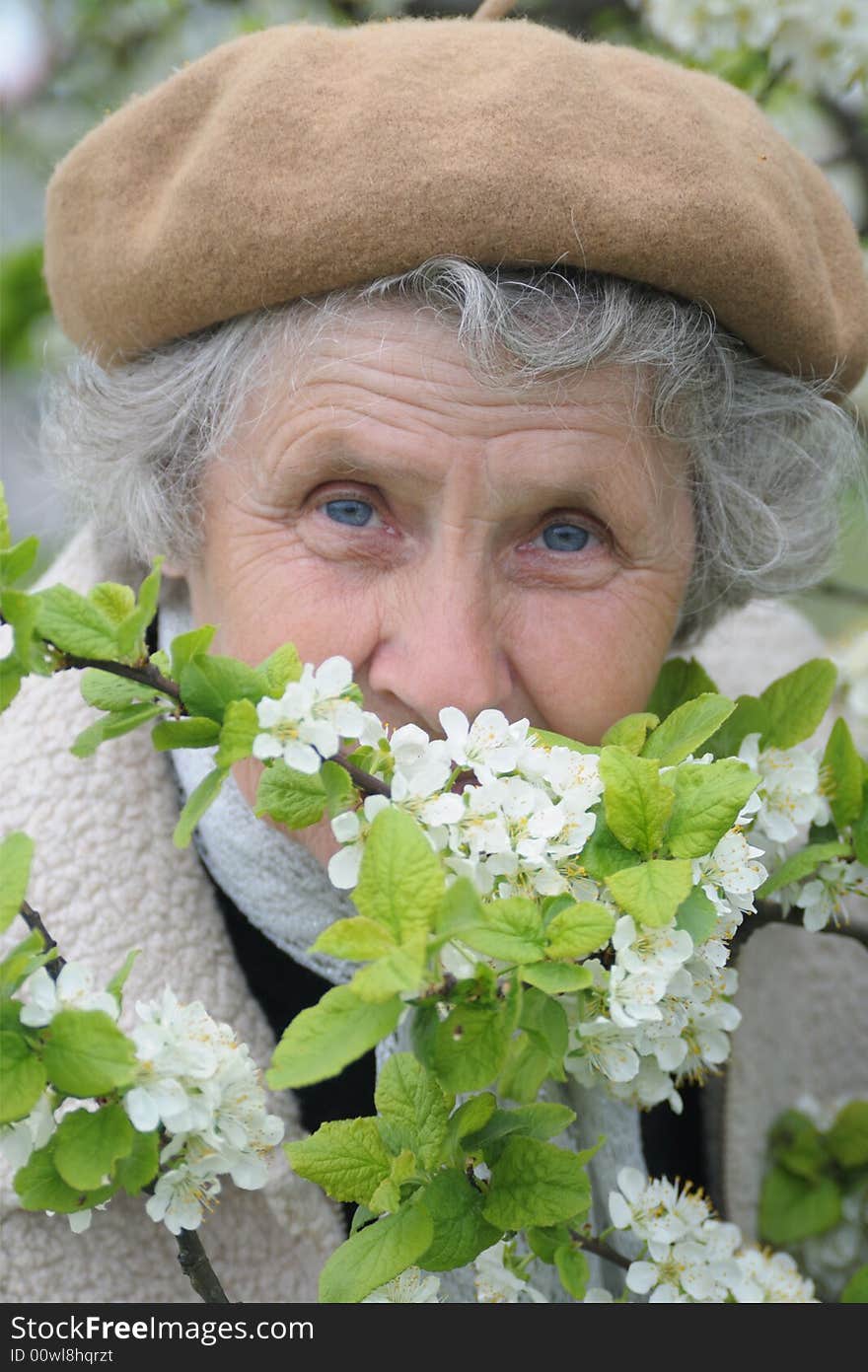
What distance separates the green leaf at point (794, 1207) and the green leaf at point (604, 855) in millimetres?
948

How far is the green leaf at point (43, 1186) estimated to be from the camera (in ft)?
2.69

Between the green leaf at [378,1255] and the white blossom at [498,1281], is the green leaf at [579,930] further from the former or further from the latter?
the white blossom at [498,1281]

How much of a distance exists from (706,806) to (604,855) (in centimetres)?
8

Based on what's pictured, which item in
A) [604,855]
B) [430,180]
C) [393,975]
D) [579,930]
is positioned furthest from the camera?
[430,180]

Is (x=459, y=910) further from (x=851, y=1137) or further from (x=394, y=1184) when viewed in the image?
(x=851, y=1137)

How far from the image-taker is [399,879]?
0.77m

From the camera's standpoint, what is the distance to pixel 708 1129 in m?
1.86

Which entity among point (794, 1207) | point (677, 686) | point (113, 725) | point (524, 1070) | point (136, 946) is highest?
point (113, 725)

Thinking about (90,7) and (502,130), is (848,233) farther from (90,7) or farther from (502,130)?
(90,7)

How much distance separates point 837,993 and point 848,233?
1140 mm

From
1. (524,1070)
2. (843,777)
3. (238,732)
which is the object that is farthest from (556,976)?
(843,777)
